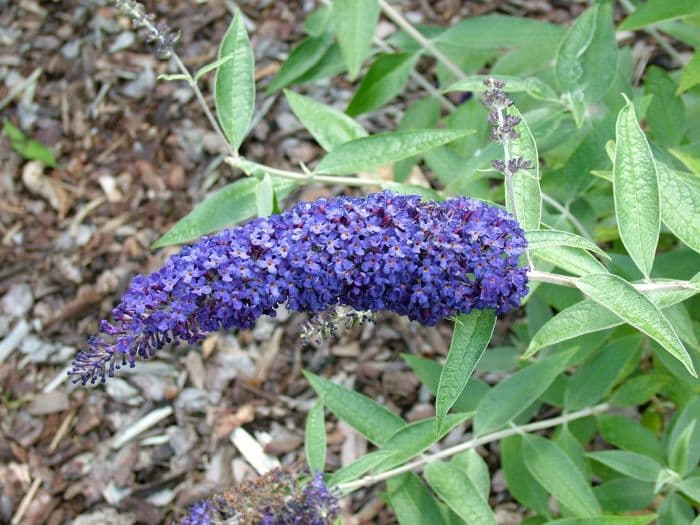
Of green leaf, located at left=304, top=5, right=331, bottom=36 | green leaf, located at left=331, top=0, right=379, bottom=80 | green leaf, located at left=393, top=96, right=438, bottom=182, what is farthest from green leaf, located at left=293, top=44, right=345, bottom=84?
green leaf, located at left=331, top=0, right=379, bottom=80

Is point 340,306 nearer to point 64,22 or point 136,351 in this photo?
point 136,351

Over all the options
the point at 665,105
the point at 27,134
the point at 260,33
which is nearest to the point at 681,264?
the point at 665,105

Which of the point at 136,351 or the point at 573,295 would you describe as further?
the point at 573,295

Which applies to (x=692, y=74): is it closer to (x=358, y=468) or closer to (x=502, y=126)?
(x=502, y=126)

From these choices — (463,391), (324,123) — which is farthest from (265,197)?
(463,391)

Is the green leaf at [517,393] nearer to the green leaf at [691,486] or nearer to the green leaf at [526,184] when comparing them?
the green leaf at [691,486]

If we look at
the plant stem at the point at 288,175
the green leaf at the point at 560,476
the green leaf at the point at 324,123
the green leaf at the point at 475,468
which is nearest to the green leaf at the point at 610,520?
the green leaf at the point at 560,476
